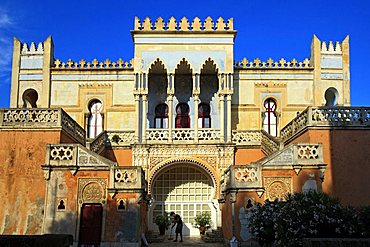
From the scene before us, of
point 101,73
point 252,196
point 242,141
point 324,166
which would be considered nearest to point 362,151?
point 324,166

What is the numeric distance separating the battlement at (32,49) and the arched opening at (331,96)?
641 inches

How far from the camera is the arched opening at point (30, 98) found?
28.8 meters

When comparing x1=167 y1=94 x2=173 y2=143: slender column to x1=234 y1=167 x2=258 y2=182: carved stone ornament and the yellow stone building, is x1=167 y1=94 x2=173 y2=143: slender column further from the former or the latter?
x1=234 y1=167 x2=258 y2=182: carved stone ornament

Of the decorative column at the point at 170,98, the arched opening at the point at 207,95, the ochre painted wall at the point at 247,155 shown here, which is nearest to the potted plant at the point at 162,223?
the decorative column at the point at 170,98

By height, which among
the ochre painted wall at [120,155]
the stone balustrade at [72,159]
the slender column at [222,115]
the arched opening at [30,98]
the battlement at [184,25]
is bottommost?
the stone balustrade at [72,159]

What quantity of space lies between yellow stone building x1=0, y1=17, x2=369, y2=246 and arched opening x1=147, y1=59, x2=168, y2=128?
0.08 meters

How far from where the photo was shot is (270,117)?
2828 centimetres

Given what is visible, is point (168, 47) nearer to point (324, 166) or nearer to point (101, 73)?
point (101, 73)

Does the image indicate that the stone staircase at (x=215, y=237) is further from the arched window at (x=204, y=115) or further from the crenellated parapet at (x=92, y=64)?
the crenellated parapet at (x=92, y=64)

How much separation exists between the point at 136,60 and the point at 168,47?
181 cm

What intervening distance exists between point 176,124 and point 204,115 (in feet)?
5.33

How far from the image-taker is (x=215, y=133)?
25703mm

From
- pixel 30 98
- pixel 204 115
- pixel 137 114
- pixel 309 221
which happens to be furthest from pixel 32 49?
pixel 309 221

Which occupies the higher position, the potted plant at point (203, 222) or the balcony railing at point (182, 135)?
the balcony railing at point (182, 135)
